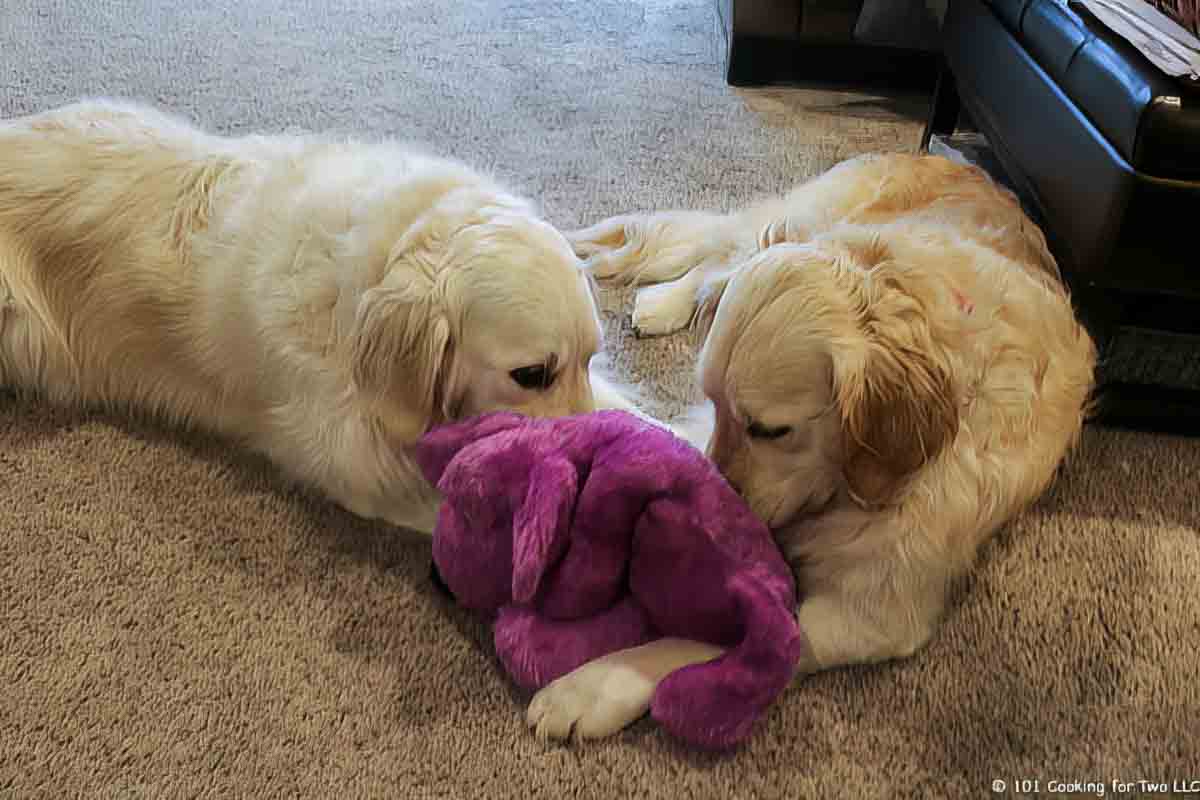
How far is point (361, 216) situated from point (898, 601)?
981mm

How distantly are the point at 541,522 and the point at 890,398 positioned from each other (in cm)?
47

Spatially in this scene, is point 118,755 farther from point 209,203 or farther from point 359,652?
point 209,203

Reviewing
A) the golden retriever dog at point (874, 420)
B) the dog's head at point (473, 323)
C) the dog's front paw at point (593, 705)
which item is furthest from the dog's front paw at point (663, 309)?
the dog's front paw at point (593, 705)

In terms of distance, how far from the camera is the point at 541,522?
1.22m

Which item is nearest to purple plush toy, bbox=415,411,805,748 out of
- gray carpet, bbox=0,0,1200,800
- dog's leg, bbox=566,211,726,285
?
gray carpet, bbox=0,0,1200,800

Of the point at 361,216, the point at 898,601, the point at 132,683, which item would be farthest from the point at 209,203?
the point at 898,601

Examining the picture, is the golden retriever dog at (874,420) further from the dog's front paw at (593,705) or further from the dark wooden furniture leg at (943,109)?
the dark wooden furniture leg at (943,109)

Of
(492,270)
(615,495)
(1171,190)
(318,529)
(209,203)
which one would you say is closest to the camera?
(615,495)

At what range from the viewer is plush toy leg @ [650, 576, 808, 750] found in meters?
1.21

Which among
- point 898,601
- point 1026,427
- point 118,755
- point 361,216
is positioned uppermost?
point 361,216

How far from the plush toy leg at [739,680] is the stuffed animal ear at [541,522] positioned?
A: 22cm

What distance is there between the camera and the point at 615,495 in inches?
49.5

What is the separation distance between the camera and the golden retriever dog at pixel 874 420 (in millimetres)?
1266

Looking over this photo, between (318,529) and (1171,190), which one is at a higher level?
(1171,190)
